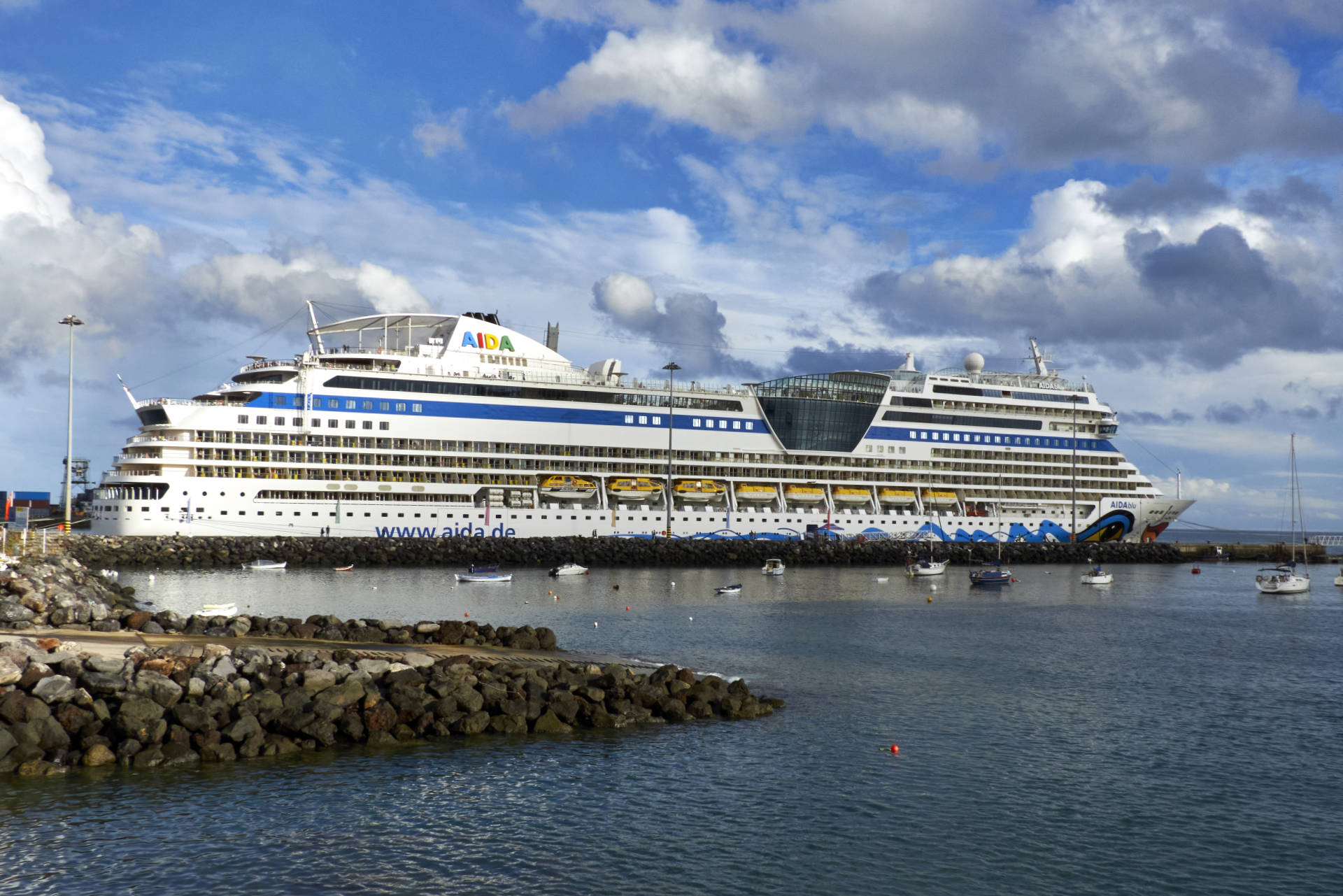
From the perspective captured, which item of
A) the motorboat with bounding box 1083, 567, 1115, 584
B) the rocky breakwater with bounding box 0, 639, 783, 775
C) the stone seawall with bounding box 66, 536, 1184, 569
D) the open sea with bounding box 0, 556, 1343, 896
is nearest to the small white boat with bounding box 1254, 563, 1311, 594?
the motorboat with bounding box 1083, 567, 1115, 584

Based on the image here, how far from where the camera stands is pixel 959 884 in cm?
1481

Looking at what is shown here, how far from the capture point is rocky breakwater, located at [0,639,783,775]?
1931 cm

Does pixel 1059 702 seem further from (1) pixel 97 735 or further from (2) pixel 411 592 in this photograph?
(2) pixel 411 592

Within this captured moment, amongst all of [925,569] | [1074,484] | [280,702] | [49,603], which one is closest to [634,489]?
[925,569]

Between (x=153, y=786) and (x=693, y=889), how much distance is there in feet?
33.0

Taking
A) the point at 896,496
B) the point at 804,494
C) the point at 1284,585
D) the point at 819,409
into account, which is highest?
the point at 819,409

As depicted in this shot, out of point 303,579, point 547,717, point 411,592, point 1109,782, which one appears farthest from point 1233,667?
point 303,579

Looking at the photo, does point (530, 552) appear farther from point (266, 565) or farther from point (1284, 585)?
point (1284, 585)

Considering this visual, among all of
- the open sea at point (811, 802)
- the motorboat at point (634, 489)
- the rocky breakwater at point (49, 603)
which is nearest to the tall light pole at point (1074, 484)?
the motorboat at point (634, 489)

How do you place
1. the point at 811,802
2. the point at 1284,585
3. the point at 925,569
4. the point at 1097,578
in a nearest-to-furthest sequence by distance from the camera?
the point at 811,802
the point at 1284,585
the point at 1097,578
the point at 925,569

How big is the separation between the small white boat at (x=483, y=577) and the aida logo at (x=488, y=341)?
1056 inches

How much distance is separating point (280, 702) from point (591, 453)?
2512 inches

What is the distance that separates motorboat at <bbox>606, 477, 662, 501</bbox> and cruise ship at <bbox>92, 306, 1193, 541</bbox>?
0.59 ft

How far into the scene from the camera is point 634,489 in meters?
85.6
